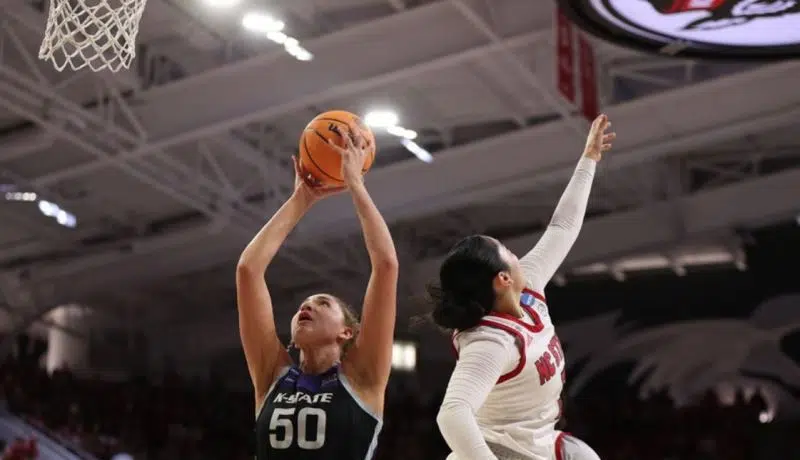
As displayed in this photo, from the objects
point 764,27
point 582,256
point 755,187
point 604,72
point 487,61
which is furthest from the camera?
point 582,256

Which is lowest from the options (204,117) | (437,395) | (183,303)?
(437,395)

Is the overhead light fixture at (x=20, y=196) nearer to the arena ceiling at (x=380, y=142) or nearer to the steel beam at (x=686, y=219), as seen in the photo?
the arena ceiling at (x=380, y=142)

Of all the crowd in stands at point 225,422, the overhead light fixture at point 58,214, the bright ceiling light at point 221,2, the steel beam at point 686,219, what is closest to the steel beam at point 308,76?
the bright ceiling light at point 221,2

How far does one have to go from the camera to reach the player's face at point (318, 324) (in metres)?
3.15

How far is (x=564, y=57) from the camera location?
962cm

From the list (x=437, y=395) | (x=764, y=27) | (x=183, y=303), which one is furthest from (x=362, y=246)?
(x=764, y=27)

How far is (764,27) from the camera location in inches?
288

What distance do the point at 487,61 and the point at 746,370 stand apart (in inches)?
281

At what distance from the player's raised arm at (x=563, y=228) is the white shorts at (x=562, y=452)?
511mm

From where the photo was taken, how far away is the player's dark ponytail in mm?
3117

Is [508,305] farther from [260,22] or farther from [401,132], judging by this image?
[401,132]

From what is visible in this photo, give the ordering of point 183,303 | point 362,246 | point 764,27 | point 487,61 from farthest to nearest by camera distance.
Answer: point 183,303 → point 362,246 → point 487,61 → point 764,27

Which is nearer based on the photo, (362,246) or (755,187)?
(755,187)

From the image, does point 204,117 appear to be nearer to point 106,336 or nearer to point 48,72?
point 48,72
